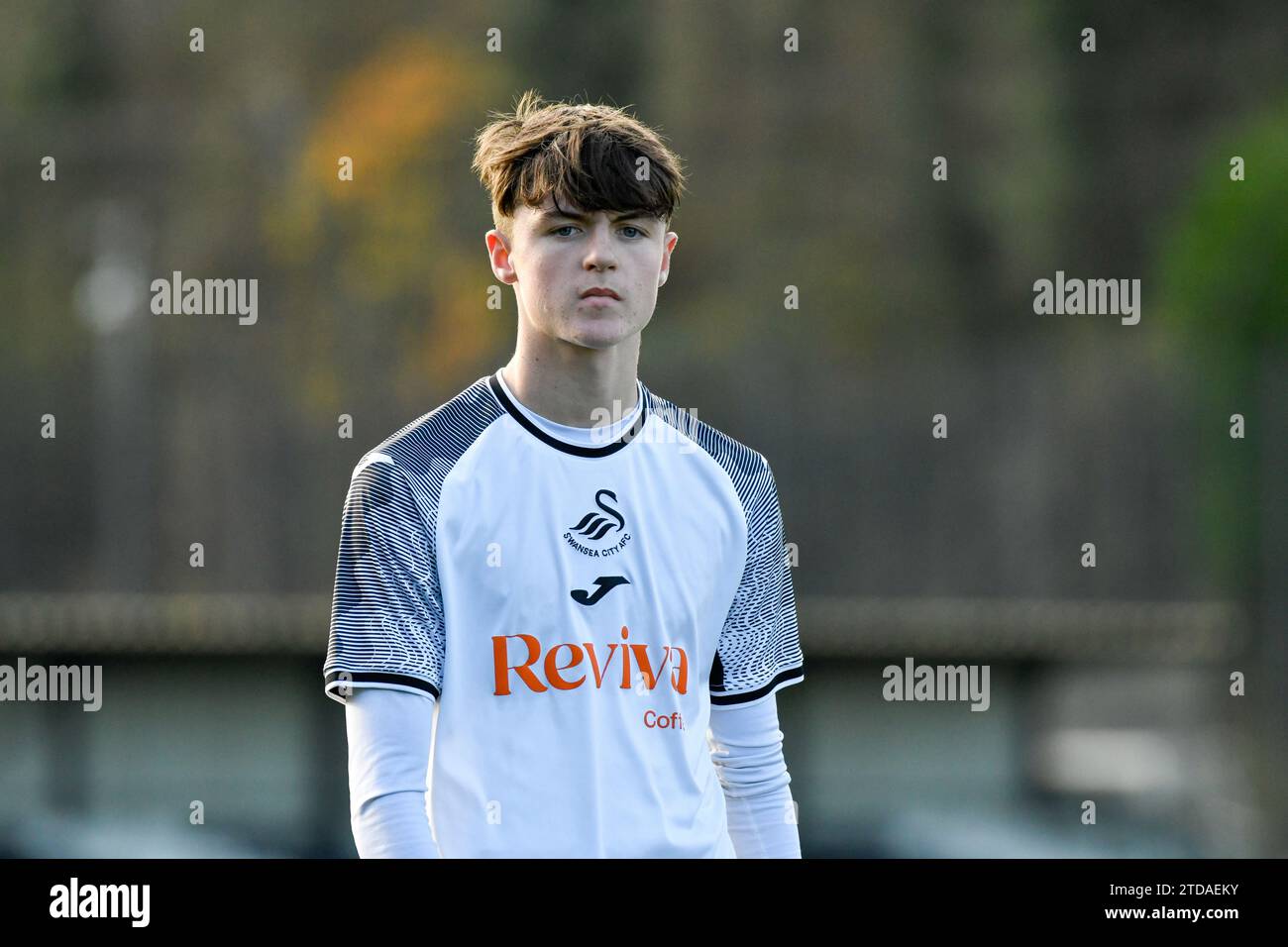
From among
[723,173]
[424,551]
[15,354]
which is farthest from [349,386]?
[424,551]

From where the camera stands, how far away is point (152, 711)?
15422 mm

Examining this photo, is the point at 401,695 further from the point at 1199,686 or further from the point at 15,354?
the point at 15,354

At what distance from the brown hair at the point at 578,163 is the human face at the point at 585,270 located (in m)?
0.03

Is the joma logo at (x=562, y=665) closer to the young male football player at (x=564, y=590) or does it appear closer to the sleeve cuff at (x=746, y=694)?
the young male football player at (x=564, y=590)

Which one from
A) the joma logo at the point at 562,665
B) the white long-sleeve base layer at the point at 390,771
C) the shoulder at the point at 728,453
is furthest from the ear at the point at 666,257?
the white long-sleeve base layer at the point at 390,771

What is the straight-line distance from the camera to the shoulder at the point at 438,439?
350 centimetres

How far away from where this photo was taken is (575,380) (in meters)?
3.67

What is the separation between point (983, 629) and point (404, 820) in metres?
14.5

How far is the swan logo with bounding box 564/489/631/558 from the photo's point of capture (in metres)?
3.58

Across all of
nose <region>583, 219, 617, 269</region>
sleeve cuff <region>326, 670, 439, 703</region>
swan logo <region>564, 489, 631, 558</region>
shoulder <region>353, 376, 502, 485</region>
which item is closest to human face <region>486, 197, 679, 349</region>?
nose <region>583, 219, 617, 269</region>

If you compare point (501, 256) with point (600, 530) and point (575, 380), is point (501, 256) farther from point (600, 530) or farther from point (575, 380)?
point (600, 530)

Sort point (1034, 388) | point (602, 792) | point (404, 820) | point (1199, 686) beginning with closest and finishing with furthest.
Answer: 1. point (404, 820)
2. point (602, 792)
3. point (1199, 686)
4. point (1034, 388)

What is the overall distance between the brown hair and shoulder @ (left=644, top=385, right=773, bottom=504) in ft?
1.62

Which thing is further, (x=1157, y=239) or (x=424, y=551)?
(x=1157, y=239)
